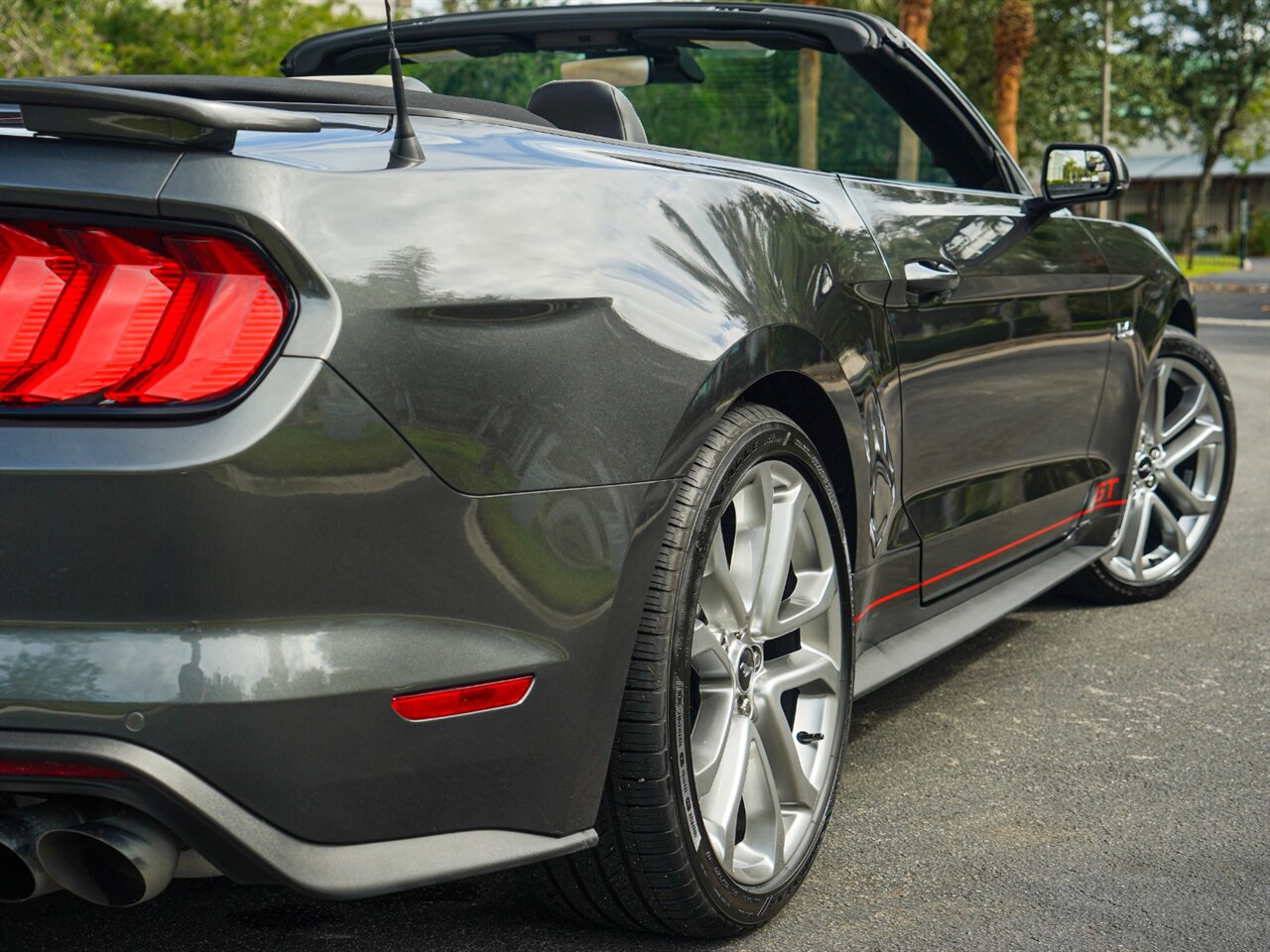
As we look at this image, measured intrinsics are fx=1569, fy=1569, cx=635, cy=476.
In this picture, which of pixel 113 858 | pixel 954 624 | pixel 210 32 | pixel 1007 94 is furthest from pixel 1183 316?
pixel 210 32

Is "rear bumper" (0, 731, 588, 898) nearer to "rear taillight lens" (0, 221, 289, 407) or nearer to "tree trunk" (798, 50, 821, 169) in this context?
"rear taillight lens" (0, 221, 289, 407)

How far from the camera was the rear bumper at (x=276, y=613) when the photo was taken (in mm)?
1848

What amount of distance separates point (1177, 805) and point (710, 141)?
6.53 feet

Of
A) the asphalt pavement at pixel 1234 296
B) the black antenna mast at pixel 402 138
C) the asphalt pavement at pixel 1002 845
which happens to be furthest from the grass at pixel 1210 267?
the black antenna mast at pixel 402 138

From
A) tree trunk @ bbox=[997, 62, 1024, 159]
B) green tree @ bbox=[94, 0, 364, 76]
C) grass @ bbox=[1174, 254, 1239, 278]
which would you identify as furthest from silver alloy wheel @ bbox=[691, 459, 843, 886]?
grass @ bbox=[1174, 254, 1239, 278]

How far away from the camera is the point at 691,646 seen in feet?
7.80

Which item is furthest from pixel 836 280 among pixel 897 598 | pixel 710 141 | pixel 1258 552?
pixel 1258 552

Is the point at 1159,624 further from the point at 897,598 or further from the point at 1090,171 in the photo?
the point at 897,598

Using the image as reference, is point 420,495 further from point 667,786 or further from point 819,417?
point 819,417

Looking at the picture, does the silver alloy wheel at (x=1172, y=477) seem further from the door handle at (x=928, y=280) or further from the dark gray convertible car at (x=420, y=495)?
the dark gray convertible car at (x=420, y=495)

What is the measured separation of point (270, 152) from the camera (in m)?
1.96

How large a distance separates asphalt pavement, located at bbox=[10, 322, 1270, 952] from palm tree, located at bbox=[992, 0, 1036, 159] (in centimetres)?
2202

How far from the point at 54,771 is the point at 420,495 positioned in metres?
0.54

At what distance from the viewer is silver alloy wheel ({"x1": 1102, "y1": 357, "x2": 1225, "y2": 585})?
4973mm
